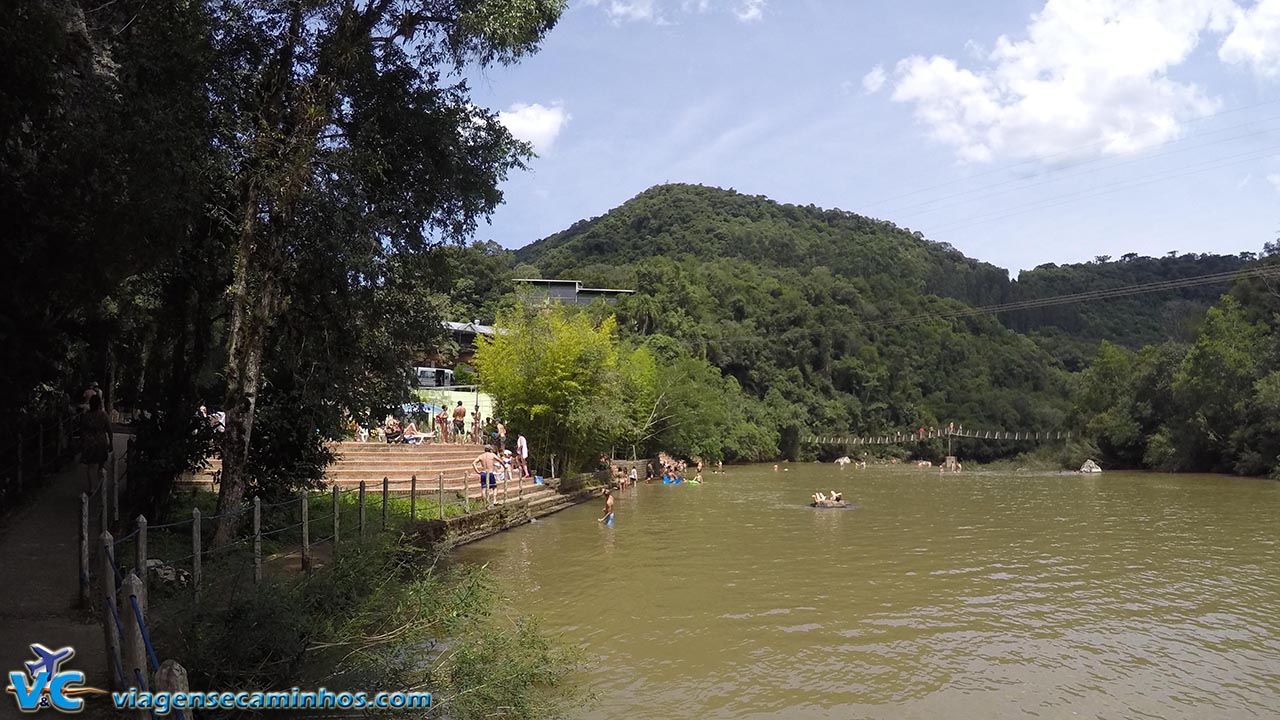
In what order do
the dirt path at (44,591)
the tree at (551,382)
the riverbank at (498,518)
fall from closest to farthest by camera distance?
the dirt path at (44,591), the riverbank at (498,518), the tree at (551,382)

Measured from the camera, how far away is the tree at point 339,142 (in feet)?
36.4

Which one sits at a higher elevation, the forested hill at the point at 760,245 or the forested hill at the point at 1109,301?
the forested hill at the point at 760,245

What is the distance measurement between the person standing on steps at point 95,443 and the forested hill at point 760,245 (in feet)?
250

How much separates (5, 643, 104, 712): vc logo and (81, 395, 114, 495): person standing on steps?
20.6 ft

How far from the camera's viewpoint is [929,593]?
14.8m

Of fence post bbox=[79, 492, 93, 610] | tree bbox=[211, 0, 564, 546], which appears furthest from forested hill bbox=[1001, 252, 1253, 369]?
fence post bbox=[79, 492, 93, 610]

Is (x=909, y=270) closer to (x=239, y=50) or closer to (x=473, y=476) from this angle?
(x=473, y=476)

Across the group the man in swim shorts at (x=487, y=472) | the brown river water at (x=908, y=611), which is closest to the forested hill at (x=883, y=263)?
the man in swim shorts at (x=487, y=472)

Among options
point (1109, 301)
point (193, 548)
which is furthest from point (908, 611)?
point (1109, 301)

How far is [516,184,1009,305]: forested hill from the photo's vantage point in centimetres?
10725

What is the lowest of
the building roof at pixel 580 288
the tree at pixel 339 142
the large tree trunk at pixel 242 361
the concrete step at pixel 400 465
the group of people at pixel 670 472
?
the group of people at pixel 670 472

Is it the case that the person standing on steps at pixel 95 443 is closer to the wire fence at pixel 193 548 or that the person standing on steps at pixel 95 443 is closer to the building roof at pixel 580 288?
the wire fence at pixel 193 548

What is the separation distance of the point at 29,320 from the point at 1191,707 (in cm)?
1530

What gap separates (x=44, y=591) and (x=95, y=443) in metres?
3.80
